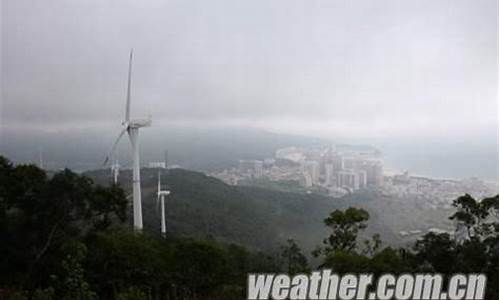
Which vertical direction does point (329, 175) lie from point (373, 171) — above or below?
below

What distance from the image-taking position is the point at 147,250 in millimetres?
10727

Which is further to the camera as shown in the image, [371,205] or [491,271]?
[371,205]

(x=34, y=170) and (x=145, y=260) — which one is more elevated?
(x=34, y=170)

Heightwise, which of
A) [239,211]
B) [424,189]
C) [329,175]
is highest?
[329,175]

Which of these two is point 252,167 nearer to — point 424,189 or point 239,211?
point 239,211

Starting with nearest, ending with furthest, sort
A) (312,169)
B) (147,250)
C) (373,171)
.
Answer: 1. (147,250)
2. (373,171)
3. (312,169)

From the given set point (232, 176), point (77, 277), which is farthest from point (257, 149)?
point (77, 277)

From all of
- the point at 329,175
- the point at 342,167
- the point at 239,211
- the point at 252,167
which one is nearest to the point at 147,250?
the point at 239,211

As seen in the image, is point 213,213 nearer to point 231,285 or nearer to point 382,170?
point 382,170

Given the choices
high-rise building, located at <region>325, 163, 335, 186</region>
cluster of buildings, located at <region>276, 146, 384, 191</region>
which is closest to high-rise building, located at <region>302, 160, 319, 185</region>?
cluster of buildings, located at <region>276, 146, 384, 191</region>

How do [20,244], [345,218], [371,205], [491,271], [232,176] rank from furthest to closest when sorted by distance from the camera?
[232,176] → [371,205] → [20,244] → [345,218] → [491,271]

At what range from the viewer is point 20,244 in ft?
40.7

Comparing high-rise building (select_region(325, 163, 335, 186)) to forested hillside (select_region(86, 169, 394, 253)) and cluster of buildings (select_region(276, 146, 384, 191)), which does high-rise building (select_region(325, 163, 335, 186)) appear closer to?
cluster of buildings (select_region(276, 146, 384, 191))

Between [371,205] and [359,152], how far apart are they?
6.14 meters
